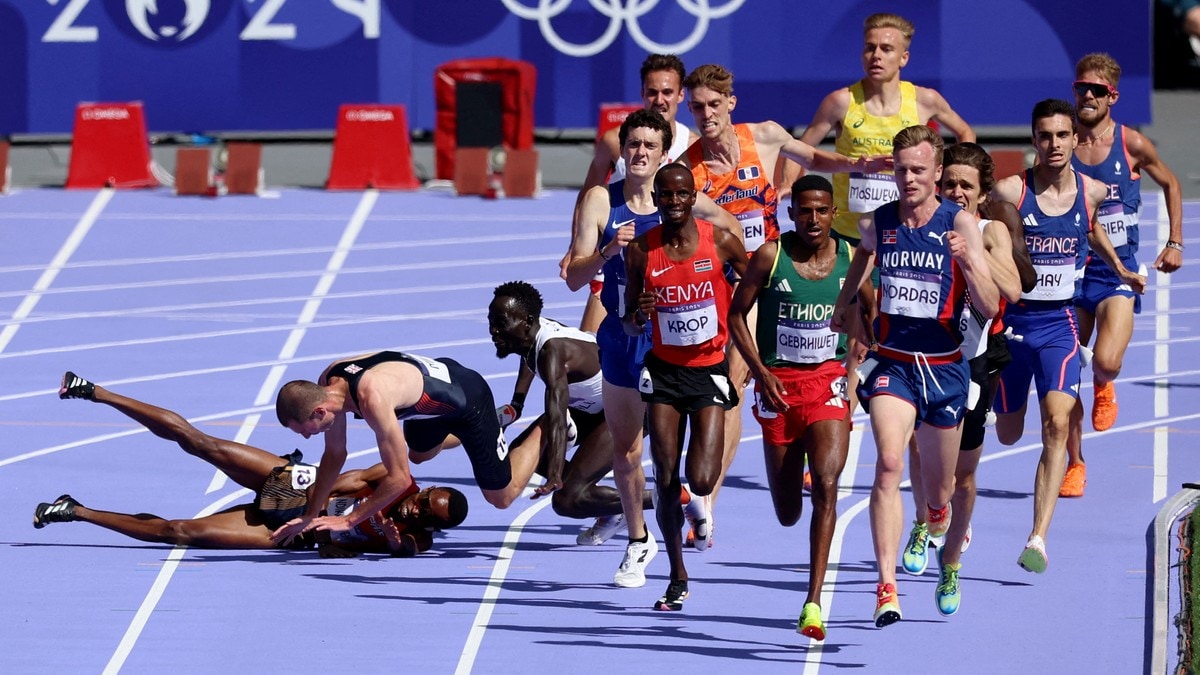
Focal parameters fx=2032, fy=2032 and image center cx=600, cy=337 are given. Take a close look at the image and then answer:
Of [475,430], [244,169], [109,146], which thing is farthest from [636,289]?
[109,146]

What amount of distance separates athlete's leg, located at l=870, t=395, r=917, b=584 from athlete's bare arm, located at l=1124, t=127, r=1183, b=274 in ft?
11.8

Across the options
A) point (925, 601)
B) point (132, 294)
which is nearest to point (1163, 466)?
point (925, 601)

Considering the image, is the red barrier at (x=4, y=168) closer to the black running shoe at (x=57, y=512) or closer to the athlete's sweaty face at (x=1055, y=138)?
the black running shoe at (x=57, y=512)

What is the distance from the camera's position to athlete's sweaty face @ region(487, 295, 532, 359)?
30.3ft

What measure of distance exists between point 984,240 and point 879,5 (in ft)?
37.8

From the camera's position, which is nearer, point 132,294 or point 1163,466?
point 1163,466

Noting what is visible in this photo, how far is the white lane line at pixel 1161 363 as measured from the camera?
11008 millimetres

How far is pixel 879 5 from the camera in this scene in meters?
19.3

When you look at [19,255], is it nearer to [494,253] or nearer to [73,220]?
[73,220]

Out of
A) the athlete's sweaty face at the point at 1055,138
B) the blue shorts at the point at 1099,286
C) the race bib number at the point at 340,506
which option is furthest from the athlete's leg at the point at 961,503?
the race bib number at the point at 340,506

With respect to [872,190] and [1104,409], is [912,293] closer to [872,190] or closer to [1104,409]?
[872,190]

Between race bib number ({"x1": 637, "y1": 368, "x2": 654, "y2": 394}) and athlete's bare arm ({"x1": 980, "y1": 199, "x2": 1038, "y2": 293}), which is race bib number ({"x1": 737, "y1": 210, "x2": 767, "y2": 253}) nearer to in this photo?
athlete's bare arm ({"x1": 980, "y1": 199, "x2": 1038, "y2": 293})

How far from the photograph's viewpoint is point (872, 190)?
10.9 metres

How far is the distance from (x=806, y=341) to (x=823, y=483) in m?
0.62
